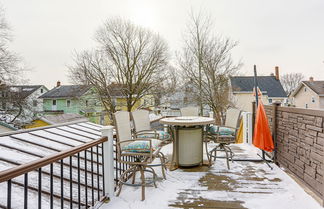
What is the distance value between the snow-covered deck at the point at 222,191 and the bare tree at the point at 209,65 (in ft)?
25.7

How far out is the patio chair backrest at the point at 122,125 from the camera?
260 cm

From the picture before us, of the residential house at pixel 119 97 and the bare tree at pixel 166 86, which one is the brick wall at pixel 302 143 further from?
the residential house at pixel 119 97

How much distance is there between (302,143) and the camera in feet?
9.25

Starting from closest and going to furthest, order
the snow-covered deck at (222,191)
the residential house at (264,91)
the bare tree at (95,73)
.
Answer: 1. the snow-covered deck at (222,191)
2. the bare tree at (95,73)
3. the residential house at (264,91)

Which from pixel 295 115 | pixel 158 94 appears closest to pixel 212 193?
pixel 295 115

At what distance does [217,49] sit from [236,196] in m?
9.81

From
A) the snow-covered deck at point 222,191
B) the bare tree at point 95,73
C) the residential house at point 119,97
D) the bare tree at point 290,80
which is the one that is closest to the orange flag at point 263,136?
the snow-covered deck at point 222,191

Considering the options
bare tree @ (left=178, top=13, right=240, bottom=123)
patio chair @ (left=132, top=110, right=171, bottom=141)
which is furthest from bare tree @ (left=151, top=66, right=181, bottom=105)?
patio chair @ (left=132, top=110, right=171, bottom=141)

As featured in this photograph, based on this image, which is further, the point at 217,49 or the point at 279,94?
the point at 279,94

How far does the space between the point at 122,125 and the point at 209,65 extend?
928cm

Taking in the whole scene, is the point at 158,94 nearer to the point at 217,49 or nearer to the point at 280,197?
the point at 217,49

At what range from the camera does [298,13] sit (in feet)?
25.8

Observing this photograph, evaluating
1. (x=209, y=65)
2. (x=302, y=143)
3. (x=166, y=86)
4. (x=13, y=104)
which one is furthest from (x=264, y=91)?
(x=13, y=104)

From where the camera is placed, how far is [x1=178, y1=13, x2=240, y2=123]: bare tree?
35.3 ft
